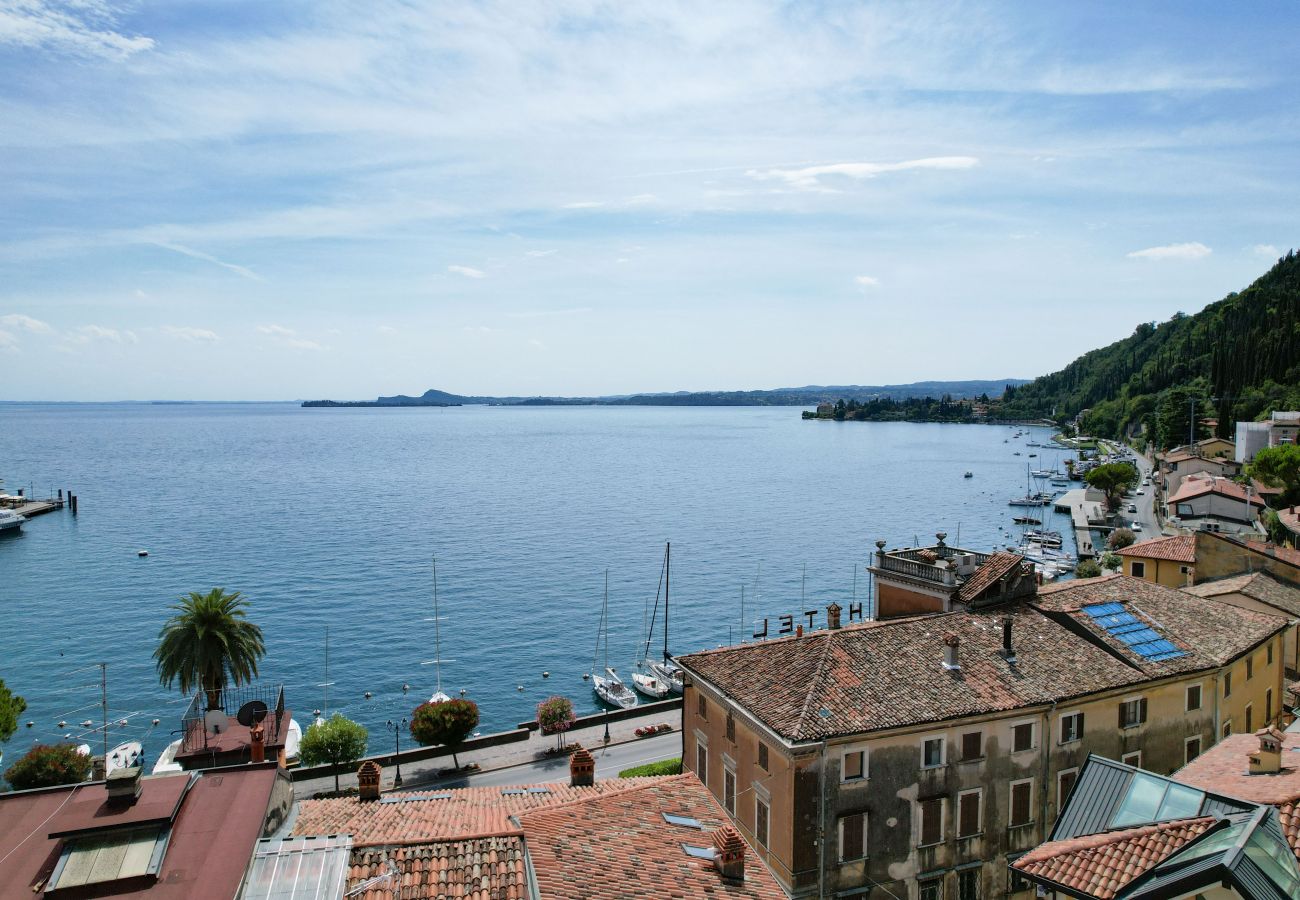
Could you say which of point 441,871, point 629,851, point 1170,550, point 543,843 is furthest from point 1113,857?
point 1170,550

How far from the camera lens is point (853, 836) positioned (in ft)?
79.7

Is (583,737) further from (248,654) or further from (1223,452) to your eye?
(1223,452)

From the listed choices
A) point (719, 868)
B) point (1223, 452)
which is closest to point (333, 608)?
point (719, 868)

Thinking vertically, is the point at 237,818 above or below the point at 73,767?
above

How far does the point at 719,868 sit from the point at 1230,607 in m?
27.1

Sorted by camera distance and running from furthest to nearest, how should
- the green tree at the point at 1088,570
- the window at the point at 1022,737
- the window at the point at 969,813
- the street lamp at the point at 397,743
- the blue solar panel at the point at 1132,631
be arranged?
the green tree at the point at 1088,570, the street lamp at the point at 397,743, the blue solar panel at the point at 1132,631, the window at the point at 1022,737, the window at the point at 969,813

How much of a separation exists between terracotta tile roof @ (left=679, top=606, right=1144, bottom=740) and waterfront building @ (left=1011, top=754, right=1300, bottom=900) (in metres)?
8.84

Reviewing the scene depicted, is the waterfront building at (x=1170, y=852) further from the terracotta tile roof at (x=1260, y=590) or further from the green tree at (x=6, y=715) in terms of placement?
the green tree at (x=6, y=715)

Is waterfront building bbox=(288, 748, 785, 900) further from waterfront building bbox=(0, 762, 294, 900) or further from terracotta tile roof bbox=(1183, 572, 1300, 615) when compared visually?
terracotta tile roof bbox=(1183, 572, 1300, 615)

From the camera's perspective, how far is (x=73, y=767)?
3756cm

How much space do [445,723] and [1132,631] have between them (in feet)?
95.9

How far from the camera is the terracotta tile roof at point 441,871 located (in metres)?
14.2

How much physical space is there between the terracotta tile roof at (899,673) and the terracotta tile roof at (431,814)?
18.1ft

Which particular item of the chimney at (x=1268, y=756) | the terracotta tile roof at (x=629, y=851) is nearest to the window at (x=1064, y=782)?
the chimney at (x=1268, y=756)
